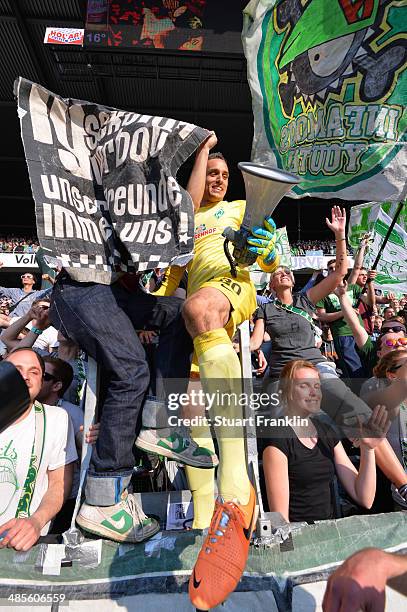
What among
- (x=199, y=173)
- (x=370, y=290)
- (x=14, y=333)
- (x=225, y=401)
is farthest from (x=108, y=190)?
(x=370, y=290)

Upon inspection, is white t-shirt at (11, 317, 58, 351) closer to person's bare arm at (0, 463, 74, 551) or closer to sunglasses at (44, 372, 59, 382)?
sunglasses at (44, 372, 59, 382)

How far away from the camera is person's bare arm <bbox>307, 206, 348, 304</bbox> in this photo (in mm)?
3529

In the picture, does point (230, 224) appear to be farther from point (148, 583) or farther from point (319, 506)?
point (148, 583)

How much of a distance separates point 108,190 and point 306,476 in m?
1.78

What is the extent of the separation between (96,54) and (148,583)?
15927 mm

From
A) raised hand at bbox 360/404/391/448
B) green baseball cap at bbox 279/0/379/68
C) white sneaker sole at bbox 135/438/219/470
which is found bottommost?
raised hand at bbox 360/404/391/448

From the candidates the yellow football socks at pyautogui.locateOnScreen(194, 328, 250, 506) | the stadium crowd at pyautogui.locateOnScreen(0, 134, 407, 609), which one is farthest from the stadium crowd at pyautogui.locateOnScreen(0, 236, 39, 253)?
the yellow football socks at pyautogui.locateOnScreen(194, 328, 250, 506)

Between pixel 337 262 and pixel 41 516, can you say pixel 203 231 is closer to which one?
pixel 337 262

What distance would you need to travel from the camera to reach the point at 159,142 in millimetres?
2135

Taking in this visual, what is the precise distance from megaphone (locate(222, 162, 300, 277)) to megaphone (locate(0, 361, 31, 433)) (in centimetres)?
130

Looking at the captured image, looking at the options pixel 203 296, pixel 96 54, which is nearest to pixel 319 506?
pixel 203 296

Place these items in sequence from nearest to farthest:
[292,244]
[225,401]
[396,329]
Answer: [225,401] < [396,329] < [292,244]

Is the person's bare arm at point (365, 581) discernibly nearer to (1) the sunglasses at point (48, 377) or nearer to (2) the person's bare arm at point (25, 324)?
(1) the sunglasses at point (48, 377)

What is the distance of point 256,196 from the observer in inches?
77.3
